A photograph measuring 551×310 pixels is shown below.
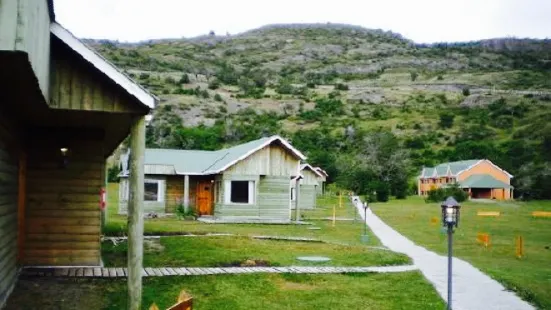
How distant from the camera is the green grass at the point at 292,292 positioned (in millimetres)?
10680

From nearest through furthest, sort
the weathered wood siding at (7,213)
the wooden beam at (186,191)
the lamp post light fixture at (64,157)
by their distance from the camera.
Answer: the weathered wood siding at (7,213) → the lamp post light fixture at (64,157) → the wooden beam at (186,191)

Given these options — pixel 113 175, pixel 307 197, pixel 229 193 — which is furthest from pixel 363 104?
pixel 229 193

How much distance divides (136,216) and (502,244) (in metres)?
17.6

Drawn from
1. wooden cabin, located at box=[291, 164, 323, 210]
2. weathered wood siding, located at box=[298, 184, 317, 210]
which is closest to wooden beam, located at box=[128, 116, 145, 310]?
wooden cabin, located at box=[291, 164, 323, 210]

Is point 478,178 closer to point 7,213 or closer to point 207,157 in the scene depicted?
point 207,157

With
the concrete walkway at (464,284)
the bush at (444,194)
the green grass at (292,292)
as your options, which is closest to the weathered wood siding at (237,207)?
the concrete walkway at (464,284)

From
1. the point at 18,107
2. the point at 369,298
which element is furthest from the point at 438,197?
the point at 18,107

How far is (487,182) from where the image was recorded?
6869cm

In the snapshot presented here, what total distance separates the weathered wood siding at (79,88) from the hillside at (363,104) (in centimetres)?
5576

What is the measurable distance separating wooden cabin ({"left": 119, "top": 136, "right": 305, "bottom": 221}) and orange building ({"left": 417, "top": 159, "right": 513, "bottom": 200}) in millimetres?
37317

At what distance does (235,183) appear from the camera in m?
33.1

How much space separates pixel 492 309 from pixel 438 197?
151 feet

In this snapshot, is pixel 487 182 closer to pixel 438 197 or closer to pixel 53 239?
pixel 438 197

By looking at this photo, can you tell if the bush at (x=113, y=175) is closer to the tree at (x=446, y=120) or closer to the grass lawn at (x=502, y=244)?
the grass lawn at (x=502, y=244)
